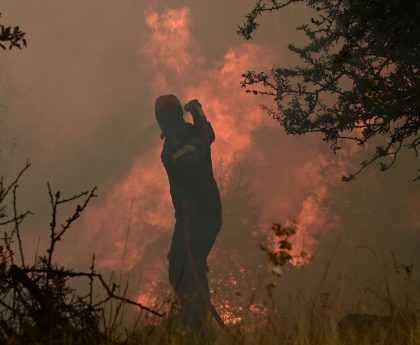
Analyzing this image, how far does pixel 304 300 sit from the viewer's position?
264 cm

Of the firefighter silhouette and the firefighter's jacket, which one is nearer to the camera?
the firefighter silhouette

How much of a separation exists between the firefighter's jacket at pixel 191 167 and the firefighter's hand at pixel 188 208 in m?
0.10

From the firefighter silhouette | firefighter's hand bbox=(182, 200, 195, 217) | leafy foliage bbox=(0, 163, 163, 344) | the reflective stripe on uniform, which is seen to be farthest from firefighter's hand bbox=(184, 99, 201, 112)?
leafy foliage bbox=(0, 163, 163, 344)

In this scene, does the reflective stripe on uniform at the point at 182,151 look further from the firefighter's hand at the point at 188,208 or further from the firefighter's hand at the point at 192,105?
the firefighter's hand at the point at 188,208

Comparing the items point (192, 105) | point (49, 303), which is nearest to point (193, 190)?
point (192, 105)

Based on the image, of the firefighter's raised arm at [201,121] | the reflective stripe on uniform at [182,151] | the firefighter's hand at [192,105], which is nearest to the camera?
the reflective stripe on uniform at [182,151]

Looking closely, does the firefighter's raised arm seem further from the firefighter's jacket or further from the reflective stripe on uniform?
the reflective stripe on uniform

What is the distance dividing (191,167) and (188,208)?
1.12 meters

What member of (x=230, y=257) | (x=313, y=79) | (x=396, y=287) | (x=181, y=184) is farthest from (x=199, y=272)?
(x=230, y=257)

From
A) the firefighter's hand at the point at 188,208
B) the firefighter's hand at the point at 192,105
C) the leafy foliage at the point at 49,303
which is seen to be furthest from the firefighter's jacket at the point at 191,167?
the leafy foliage at the point at 49,303

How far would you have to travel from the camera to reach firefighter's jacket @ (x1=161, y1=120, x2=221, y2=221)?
1436 cm

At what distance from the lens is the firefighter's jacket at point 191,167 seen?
1436 cm

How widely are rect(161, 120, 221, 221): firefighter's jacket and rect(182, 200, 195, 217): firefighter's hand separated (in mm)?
102

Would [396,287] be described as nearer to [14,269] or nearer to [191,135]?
[14,269]
